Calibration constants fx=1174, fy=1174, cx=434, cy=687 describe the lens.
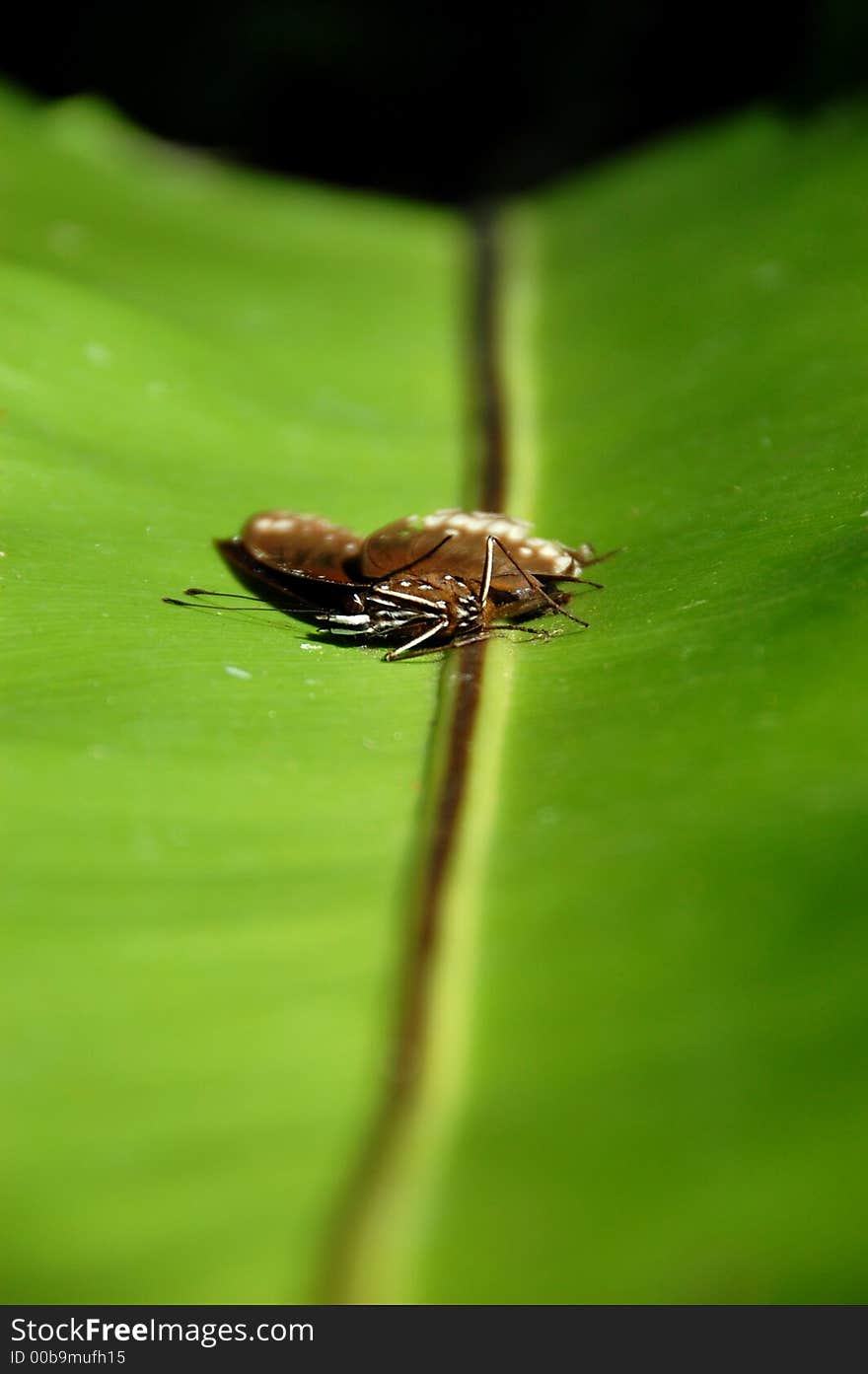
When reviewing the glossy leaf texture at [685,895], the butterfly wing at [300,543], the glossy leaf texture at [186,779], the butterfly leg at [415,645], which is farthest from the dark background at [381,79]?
the butterfly leg at [415,645]

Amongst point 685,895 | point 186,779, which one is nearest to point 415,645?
point 186,779

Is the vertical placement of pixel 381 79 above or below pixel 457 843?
above

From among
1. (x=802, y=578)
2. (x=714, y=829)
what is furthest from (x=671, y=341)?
(x=714, y=829)

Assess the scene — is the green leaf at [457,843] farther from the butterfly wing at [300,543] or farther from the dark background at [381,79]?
the dark background at [381,79]

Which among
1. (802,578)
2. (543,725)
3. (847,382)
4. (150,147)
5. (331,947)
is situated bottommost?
(331,947)

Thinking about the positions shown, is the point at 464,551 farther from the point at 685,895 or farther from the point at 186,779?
the point at 685,895
